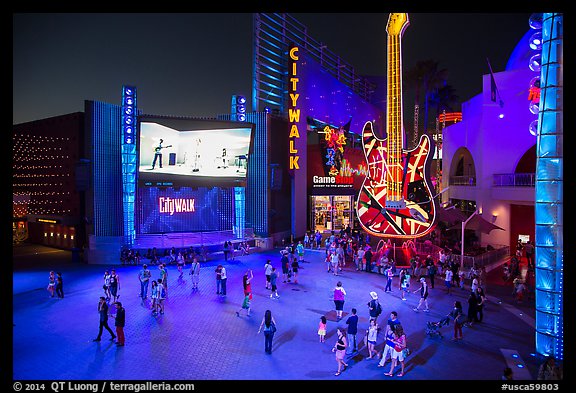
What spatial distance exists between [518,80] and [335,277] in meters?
18.5

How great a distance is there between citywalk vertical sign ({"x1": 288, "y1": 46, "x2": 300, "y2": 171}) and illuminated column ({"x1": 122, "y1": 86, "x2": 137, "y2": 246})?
41.0 ft

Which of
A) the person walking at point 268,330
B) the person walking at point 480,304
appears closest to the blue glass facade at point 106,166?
the person walking at point 268,330

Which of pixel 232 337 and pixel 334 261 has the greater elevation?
pixel 334 261

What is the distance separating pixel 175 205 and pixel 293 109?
12312 millimetres

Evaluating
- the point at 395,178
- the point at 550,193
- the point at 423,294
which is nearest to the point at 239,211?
the point at 395,178

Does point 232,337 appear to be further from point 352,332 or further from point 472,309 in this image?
point 472,309

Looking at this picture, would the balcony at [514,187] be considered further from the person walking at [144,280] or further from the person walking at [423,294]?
the person walking at [144,280]

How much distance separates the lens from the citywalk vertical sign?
3275cm

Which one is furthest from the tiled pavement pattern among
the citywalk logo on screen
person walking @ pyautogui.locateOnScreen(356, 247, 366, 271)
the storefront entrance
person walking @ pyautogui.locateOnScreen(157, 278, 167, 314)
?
the storefront entrance

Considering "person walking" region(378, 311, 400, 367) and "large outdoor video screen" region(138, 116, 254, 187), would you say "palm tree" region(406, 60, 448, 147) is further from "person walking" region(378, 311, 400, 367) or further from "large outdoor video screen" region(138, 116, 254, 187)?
"person walking" region(378, 311, 400, 367)

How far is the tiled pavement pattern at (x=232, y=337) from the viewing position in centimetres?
1024

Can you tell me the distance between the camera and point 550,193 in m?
11.6
